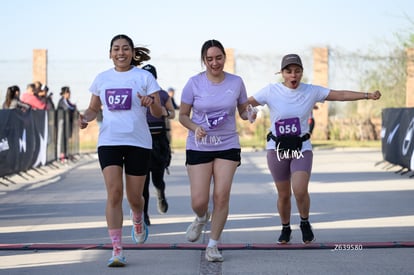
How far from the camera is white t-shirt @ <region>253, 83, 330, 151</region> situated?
9922 millimetres

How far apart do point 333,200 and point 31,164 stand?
754cm

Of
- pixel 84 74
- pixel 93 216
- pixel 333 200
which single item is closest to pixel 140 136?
pixel 93 216

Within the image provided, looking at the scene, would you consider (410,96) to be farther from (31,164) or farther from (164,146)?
(164,146)

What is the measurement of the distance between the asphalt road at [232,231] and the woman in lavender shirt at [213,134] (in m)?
0.52

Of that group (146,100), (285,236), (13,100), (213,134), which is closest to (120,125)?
(146,100)

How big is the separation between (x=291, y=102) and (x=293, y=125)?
0.69 feet

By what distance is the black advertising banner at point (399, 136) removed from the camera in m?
19.8

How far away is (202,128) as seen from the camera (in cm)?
908

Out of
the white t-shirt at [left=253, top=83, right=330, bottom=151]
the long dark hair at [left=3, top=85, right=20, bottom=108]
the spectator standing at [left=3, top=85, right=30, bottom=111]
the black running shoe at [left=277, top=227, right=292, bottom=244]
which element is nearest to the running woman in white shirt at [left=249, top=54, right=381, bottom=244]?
the white t-shirt at [left=253, top=83, right=330, bottom=151]

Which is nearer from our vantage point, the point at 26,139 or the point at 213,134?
the point at 213,134

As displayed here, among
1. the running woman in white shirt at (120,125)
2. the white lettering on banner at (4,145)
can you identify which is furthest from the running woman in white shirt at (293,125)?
the white lettering on banner at (4,145)

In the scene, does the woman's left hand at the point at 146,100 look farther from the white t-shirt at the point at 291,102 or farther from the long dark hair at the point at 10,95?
the long dark hair at the point at 10,95

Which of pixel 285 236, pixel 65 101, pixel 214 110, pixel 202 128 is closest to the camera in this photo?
pixel 202 128

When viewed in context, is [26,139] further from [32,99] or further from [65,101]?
[65,101]
